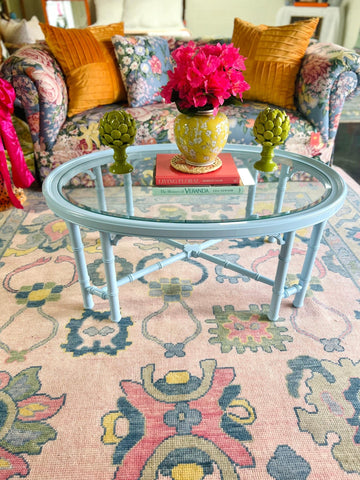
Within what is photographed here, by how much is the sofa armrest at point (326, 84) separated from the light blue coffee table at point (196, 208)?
0.81m

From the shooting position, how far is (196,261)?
1.53 m

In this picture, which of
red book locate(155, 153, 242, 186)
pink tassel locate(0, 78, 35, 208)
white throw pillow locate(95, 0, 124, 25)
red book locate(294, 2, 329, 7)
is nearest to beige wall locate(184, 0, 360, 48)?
red book locate(294, 2, 329, 7)

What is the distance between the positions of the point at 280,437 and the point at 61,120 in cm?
182

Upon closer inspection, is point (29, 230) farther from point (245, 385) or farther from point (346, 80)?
point (346, 80)

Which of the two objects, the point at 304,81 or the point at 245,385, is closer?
the point at 245,385

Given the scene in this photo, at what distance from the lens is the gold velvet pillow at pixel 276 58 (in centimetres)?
207

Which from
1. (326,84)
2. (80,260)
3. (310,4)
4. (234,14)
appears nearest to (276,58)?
(326,84)

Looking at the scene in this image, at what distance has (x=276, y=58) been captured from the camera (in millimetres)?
2078

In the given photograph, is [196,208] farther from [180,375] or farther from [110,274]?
[180,375]

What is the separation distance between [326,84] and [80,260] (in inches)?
63.6

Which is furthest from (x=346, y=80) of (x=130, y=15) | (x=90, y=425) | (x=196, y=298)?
(x=130, y=15)

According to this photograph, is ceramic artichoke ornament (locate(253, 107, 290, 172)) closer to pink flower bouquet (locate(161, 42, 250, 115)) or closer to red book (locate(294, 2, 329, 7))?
pink flower bouquet (locate(161, 42, 250, 115))

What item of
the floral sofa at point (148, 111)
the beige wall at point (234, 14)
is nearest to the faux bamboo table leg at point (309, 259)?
the floral sofa at point (148, 111)

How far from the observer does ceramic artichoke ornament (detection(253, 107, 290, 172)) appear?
1192 millimetres
